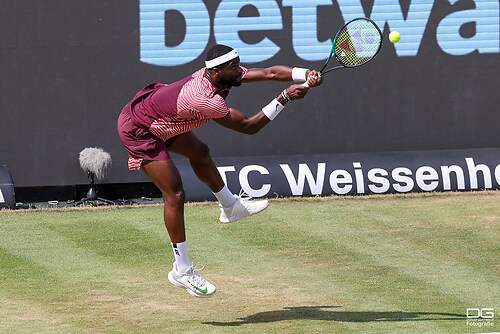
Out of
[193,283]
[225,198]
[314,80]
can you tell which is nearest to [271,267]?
[225,198]

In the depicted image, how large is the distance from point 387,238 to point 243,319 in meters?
3.40

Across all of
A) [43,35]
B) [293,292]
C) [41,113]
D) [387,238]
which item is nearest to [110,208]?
[41,113]

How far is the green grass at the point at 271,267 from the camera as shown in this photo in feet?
23.9

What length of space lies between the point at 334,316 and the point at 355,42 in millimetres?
2484

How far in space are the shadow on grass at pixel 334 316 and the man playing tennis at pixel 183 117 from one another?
0.41 metres

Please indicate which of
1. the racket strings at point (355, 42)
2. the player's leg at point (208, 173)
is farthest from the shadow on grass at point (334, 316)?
the racket strings at point (355, 42)

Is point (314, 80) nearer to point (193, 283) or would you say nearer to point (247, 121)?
point (247, 121)

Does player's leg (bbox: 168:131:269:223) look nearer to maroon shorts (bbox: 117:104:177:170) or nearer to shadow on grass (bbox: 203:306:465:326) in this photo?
maroon shorts (bbox: 117:104:177:170)

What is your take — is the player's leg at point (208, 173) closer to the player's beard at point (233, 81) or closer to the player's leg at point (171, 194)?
the player's leg at point (171, 194)

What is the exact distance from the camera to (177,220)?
745cm

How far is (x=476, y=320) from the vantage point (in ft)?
23.2

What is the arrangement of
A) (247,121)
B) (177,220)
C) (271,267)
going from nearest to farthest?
(177,220) → (247,121) → (271,267)

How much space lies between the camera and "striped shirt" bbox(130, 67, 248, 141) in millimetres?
7270

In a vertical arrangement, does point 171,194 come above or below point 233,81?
below
